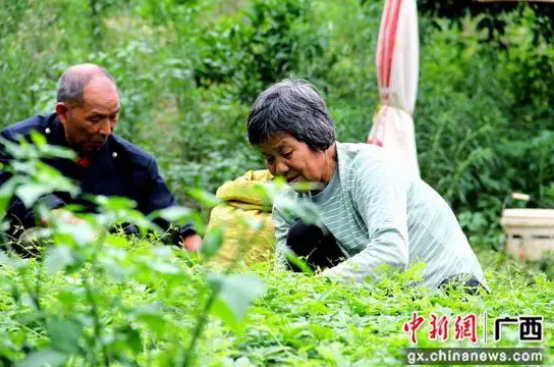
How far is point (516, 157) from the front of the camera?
8.44 meters

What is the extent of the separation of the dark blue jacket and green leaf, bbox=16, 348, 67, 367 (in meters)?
3.38

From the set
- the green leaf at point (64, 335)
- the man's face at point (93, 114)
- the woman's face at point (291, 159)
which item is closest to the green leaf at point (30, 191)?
the green leaf at point (64, 335)

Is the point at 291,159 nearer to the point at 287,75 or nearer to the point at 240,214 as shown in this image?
the point at 240,214

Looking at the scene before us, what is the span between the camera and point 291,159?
3.84 metres

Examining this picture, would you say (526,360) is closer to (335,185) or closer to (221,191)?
(335,185)

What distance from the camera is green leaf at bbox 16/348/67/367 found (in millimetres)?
1902

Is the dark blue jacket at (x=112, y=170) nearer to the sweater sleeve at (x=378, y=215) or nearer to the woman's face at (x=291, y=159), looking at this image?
the woman's face at (x=291, y=159)

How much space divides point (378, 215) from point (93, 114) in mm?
1981

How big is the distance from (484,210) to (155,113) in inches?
98.1

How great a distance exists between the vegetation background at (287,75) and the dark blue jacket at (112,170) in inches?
58.7

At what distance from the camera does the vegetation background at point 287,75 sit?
7.82 m

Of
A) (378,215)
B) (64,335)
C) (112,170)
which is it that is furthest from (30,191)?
(112,170)

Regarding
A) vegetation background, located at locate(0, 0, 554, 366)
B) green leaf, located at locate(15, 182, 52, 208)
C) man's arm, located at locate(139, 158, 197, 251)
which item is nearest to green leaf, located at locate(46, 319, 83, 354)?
green leaf, located at locate(15, 182, 52, 208)

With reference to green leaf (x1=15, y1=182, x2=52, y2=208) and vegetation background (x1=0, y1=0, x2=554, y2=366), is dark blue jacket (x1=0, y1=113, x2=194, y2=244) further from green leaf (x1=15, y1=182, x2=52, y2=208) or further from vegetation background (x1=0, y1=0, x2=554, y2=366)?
green leaf (x1=15, y1=182, x2=52, y2=208)
